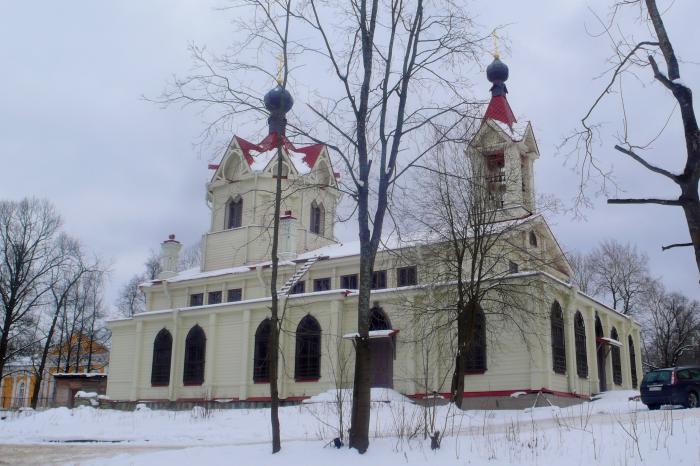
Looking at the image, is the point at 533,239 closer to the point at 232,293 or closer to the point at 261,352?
the point at 261,352

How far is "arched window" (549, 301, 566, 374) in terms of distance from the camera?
91.2 ft

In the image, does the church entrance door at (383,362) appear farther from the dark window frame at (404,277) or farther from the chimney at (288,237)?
the chimney at (288,237)

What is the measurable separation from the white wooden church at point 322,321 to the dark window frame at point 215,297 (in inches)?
4.7

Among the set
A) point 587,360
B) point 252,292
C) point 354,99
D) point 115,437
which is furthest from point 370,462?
point 252,292

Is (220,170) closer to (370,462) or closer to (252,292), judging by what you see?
(252,292)

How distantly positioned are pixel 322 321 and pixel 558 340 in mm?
10209

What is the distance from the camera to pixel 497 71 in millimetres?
36875

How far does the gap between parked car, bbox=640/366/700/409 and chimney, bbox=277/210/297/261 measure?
789 inches

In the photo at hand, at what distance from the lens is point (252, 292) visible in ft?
122

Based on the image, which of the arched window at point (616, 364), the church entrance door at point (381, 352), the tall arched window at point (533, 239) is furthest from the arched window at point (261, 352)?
the arched window at point (616, 364)

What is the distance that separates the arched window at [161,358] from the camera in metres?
36.0

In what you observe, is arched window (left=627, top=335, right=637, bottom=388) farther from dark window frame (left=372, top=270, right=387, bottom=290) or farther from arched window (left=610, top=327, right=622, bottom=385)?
dark window frame (left=372, top=270, right=387, bottom=290)

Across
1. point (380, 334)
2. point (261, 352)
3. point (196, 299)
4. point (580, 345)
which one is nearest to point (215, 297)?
point (196, 299)

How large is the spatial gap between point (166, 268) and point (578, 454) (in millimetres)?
35513
